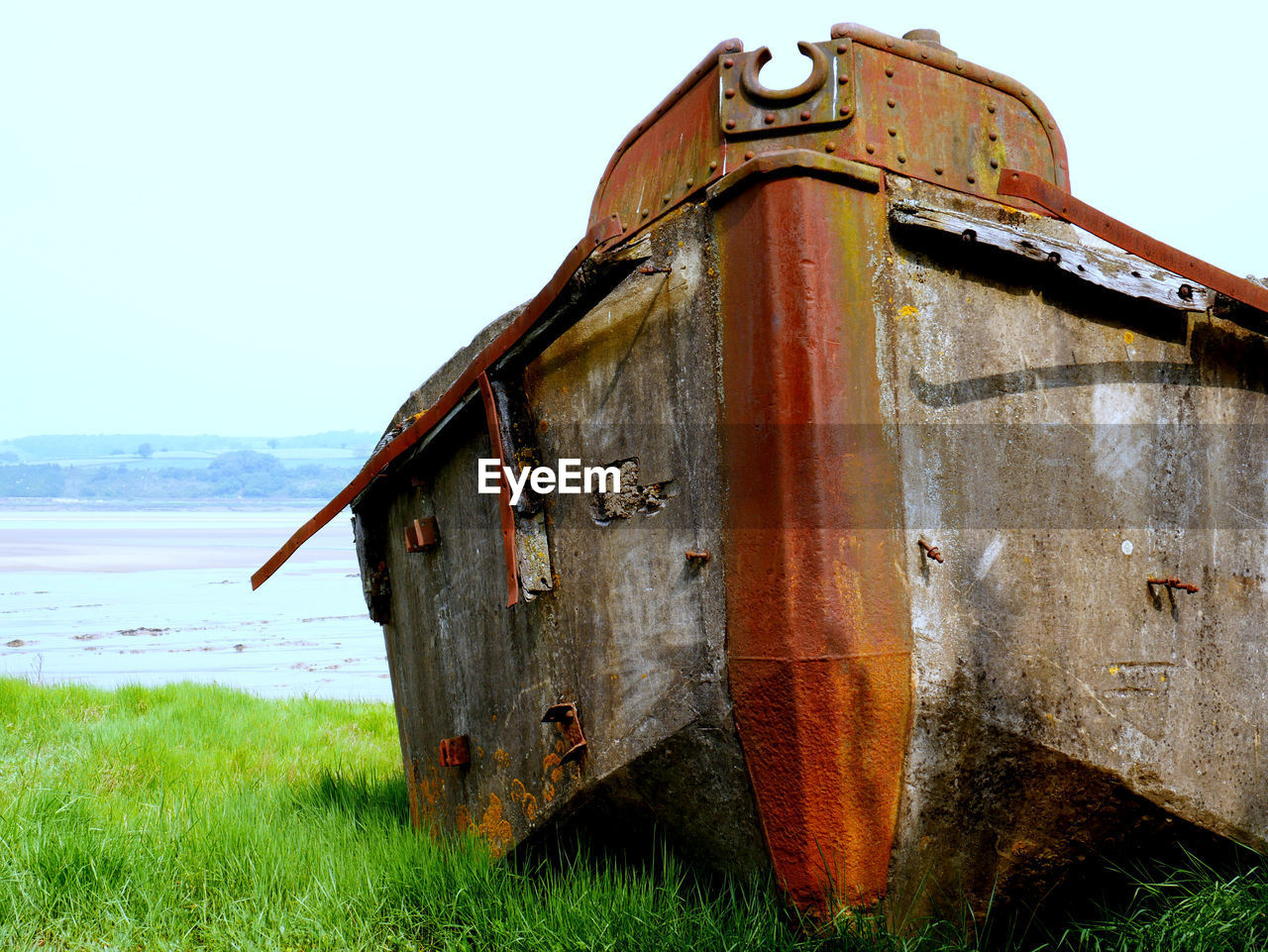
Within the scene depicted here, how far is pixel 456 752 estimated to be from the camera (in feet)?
10.8

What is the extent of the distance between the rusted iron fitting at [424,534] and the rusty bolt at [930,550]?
5.38ft

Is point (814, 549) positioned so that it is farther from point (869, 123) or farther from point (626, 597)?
point (869, 123)

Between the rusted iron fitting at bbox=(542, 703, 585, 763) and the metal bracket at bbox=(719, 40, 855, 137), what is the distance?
58.6 inches

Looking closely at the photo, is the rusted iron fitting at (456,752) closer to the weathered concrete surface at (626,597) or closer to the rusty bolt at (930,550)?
the weathered concrete surface at (626,597)

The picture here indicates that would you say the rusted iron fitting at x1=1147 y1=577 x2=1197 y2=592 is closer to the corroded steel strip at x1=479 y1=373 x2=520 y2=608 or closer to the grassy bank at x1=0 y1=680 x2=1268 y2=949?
the grassy bank at x1=0 y1=680 x2=1268 y2=949

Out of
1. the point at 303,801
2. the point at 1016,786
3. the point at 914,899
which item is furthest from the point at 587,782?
the point at 303,801

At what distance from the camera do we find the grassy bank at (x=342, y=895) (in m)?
2.50

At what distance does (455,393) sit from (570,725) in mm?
997

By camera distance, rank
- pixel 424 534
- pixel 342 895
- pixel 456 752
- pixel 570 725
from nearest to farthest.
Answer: pixel 570 725
pixel 342 895
pixel 456 752
pixel 424 534

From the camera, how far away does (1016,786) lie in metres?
2.52

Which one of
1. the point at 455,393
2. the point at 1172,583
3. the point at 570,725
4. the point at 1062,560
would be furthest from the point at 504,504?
the point at 1172,583

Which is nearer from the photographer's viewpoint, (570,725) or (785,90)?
(785,90)

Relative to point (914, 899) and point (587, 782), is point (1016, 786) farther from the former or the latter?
point (587, 782)

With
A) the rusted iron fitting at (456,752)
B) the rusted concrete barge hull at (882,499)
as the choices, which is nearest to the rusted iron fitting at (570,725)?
the rusted concrete barge hull at (882,499)
